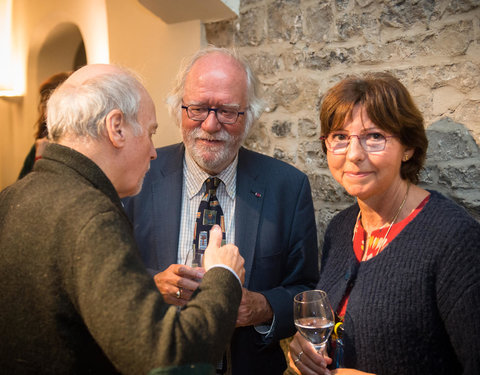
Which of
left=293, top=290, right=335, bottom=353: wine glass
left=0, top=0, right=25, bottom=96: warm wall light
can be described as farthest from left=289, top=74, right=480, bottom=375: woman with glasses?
left=0, top=0, right=25, bottom=96: warm wall light

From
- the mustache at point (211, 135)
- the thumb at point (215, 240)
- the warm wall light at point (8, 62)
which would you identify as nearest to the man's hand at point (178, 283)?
the thumb at point (215, 240)

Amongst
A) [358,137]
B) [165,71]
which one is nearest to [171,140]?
[165,71]

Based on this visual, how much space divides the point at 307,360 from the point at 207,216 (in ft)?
2.90

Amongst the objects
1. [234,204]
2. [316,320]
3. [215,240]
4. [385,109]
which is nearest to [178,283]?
[215,240]

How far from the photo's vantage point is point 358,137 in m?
1.86

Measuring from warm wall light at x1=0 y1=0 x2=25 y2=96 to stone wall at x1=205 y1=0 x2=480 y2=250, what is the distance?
3.63m

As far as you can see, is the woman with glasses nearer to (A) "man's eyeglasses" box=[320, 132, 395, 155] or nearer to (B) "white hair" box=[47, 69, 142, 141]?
(A) "man's eyeglasses" box=[320, 132, 395, 155]

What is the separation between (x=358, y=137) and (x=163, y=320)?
3.82ft

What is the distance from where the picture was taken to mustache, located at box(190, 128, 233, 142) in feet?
7.53

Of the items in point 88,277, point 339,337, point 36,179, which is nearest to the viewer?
point 88,277

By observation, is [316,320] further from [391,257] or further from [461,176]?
[461,176]

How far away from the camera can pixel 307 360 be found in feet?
5.56

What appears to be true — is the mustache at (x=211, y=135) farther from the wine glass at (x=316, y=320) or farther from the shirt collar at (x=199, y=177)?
the wine glass at (x=316, y=320)

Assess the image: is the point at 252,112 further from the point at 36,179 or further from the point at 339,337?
the point at 36,179
